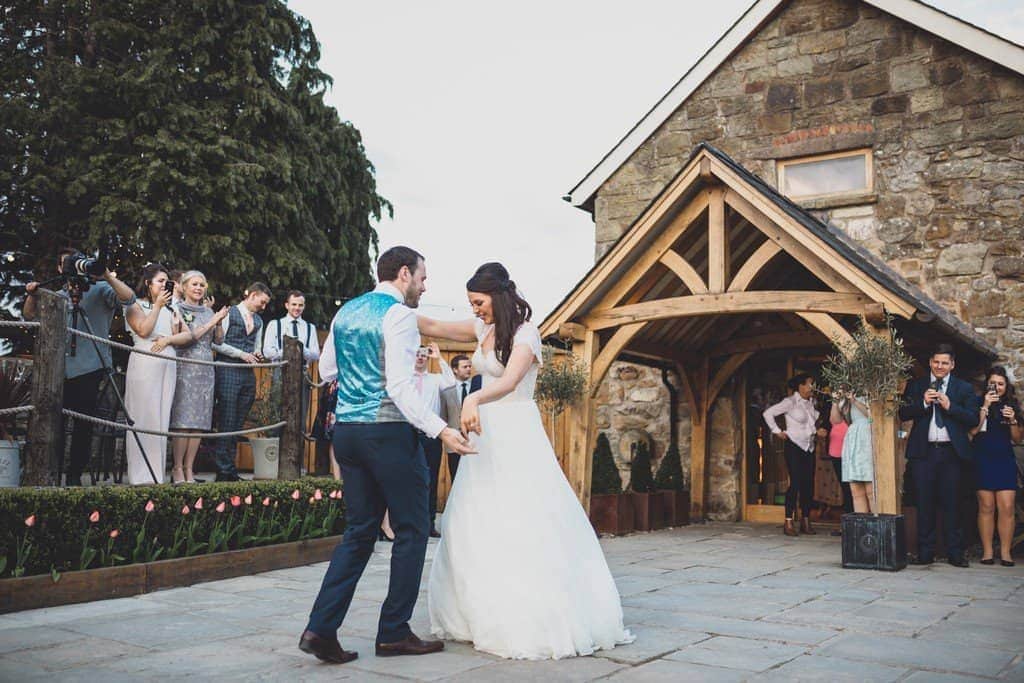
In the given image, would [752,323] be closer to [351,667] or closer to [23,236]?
[351,667]

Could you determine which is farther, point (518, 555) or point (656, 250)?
point (656, 250)

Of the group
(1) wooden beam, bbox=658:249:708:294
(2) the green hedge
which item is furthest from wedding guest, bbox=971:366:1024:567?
(2) the green hedge

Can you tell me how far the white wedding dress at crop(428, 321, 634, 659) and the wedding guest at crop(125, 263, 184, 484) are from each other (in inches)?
129

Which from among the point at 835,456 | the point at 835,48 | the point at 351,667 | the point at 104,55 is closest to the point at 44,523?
the point at 351,667

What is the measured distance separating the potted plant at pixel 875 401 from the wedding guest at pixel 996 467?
0.80 m

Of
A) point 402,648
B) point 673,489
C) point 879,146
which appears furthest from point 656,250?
point 402,648

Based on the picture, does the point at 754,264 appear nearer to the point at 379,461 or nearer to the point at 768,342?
the point at 768,342

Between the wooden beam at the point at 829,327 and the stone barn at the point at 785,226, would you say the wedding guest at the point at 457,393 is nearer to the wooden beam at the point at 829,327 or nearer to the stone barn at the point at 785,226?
the stone barn at the point at 785,226

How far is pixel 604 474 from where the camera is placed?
33.1 ft

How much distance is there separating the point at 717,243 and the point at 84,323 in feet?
18.5

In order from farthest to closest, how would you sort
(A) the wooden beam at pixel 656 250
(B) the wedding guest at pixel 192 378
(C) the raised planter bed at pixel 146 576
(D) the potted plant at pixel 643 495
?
(D) the potted plant at pixel 643 495
(A) the wooden beam at pixel 656 250
(B) the wedding guest at pixel 192 378
(C) the raised planter bed at pixel 146 576

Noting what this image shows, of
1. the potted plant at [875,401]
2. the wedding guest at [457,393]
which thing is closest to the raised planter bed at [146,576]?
the wedding guest at [457,393]

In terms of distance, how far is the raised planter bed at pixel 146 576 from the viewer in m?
5.08

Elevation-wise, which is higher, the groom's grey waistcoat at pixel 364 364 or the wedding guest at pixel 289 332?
the wedding guest at pixel 289 332
